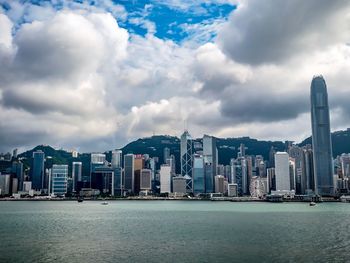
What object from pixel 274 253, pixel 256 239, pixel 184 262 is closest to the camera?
pixel 184 262

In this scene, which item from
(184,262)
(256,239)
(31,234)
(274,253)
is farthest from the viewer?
(31,234)

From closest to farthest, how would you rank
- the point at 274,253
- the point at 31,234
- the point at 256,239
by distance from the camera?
the point at 274,253 → the point at 256,239 → the point at 31,234

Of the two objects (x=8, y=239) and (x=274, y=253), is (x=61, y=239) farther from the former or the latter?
(x=274, y=253)

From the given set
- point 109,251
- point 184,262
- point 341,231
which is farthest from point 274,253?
point 341,231

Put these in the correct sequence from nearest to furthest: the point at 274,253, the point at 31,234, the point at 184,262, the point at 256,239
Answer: the point at 184,262 → the point at 274,253 → the point at 256,239 → the point at 31,234

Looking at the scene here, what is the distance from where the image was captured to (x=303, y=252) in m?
45.8

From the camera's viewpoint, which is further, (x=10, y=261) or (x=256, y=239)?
(x=256, y=239)

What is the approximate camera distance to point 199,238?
190ft

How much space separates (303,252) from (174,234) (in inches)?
933

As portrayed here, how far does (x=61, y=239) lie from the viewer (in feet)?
188

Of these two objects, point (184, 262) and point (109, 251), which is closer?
point (184, 262)

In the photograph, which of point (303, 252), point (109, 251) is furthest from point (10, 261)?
point (303, 252)

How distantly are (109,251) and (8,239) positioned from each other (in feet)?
63.4

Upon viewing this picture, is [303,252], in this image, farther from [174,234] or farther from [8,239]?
[8,239]
